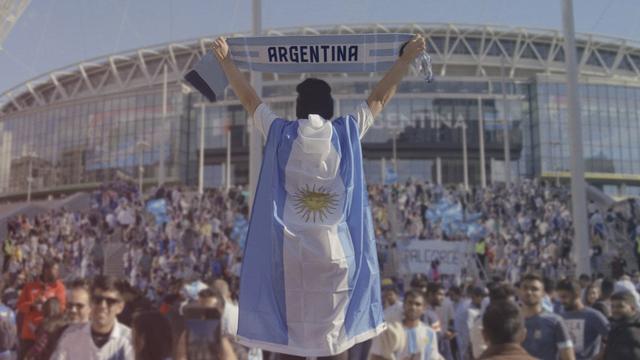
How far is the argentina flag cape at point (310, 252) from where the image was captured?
2.69 metres

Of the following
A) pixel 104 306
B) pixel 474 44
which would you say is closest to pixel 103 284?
pixel 104 306

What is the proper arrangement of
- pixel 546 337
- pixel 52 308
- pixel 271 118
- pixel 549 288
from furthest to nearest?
1. pixel 549 288
2. pixel 52 308
3. pixel 546 337
4. pixel 271 118

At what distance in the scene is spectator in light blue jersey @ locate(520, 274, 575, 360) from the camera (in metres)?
5.19

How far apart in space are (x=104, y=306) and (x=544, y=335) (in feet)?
10.4

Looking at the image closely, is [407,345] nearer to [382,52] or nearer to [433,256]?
[382,52]

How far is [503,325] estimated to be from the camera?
3137 millimetres

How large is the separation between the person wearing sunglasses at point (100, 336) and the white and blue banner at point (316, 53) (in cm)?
139

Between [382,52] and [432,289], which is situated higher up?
[382,52]

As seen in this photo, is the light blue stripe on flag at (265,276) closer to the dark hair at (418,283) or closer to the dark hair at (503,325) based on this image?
the dark hair at (503,325)

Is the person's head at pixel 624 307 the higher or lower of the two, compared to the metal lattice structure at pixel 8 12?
lower

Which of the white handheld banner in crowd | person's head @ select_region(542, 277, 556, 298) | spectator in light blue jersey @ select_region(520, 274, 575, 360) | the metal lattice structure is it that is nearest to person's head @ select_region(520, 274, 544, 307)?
spectator in light blue jersey @ select_region(520, 274, 575, 360)

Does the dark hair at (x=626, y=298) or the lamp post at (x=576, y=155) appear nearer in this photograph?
the dark hair at (x=626, y=298)

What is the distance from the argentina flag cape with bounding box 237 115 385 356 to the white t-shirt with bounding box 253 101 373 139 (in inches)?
Result: 4.9

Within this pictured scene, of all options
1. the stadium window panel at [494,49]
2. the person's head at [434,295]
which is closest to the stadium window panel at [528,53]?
the stadium window panel at [494,49]
